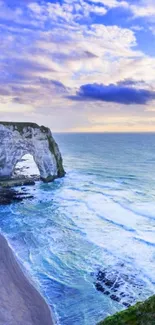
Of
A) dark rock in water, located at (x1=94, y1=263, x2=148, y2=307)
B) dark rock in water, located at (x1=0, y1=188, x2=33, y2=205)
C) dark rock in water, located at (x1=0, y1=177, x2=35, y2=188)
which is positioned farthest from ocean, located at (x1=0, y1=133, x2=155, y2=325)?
dark rock in water, located at (x1=0, y1=177, x2=35, y2=188)

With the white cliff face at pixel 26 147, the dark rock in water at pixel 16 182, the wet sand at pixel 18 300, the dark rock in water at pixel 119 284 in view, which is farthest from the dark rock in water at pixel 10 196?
the dark rock in water at pixel 119 284

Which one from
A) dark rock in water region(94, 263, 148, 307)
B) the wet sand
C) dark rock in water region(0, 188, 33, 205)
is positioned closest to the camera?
the wet sand

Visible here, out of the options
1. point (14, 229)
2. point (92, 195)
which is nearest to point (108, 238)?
point (14, 229)

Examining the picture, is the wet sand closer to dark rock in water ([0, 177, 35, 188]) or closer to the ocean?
the ocean

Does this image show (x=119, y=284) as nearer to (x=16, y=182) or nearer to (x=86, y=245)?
(x=86, y=245)

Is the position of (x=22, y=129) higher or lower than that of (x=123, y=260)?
higher

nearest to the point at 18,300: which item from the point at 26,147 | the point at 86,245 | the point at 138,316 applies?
the point at 86,245

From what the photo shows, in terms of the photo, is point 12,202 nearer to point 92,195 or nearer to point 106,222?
point 92,195
